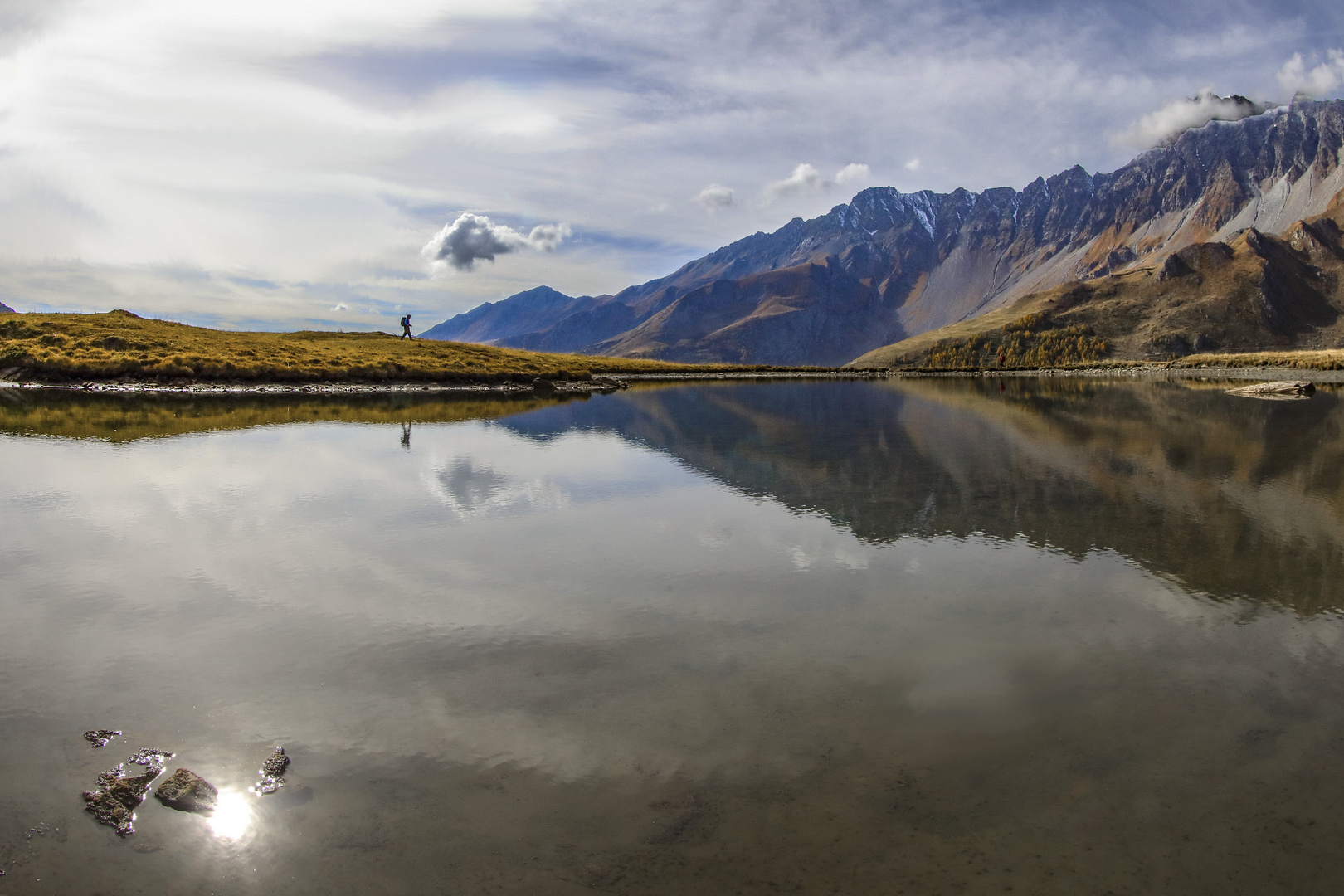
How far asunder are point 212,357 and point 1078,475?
9629 centimetres

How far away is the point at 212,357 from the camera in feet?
299

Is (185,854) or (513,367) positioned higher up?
(513,367)

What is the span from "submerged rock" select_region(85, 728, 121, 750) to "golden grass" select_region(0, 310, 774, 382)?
88870 millimetres

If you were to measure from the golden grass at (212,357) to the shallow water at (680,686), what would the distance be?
230ft

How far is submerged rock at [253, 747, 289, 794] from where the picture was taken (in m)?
8.72

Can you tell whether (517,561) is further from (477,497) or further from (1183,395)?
(1183,395)

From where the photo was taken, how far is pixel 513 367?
117m

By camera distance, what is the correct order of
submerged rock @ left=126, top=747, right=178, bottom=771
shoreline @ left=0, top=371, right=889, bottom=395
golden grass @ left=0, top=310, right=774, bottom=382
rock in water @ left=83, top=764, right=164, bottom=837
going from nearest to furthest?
rock in water @ left=83, top=764, right=164, bottom=837 → submerged rock @ left=126, top=747, right=178, bottom=771 → shoreline @ left=0, top=371, right=889, bottom=395 → golden grass @ left=0, top=310, right=774, bottom=382

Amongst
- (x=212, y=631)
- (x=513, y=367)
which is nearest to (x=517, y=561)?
(x=212, y=631)

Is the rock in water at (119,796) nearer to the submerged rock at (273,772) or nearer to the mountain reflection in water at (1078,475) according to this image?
the submerged rock at (273,772)

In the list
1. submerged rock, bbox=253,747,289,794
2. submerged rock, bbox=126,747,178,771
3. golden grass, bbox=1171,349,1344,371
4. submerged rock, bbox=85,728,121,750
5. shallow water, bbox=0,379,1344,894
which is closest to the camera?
shallow water, bbox=0,379,1344,894

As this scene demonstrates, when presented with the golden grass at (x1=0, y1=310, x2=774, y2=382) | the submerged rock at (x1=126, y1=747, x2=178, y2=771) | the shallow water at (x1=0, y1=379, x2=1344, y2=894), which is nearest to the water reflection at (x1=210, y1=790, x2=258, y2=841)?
the shallow water at (x1=0, y1=379, x2=1344, y2=894)

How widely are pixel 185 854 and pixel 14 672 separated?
262 inches

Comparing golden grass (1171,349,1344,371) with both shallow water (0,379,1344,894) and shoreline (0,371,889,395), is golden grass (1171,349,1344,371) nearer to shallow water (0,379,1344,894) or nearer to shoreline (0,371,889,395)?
shoreline (0,371,889,395)
